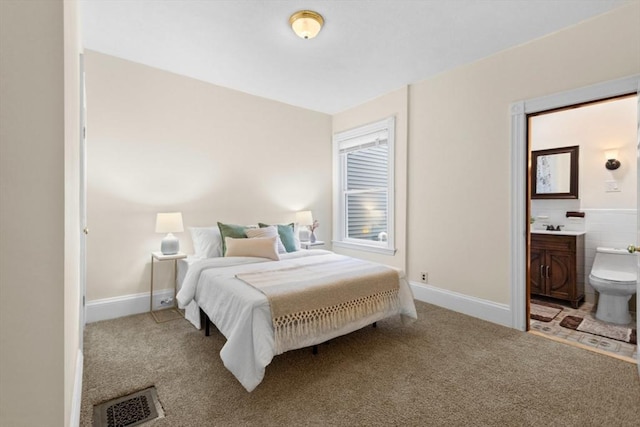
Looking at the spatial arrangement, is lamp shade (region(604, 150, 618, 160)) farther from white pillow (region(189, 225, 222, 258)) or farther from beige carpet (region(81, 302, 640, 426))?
white pillow (region(189, 225, 222, 258))

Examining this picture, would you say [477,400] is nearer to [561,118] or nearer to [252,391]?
[252,391]

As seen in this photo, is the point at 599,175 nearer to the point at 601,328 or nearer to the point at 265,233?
the point at 601,328

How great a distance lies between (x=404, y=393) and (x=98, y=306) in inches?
117

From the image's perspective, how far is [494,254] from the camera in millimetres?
2959

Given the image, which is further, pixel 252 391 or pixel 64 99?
pixel 252 391

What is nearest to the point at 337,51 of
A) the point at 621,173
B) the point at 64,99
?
the point at 64,99

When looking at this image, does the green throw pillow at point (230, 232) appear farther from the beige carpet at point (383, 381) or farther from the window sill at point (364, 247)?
the window sill at point (364, 247)

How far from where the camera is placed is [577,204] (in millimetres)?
3648

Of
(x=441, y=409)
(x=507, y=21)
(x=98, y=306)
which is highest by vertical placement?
(x=507, y=21)

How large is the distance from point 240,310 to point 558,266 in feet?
12.0

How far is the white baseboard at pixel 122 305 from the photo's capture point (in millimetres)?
2949

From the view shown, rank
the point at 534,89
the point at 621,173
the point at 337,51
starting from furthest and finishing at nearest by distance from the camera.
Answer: the point at 621,173 < the point at 337,51 < the point at 534,89
